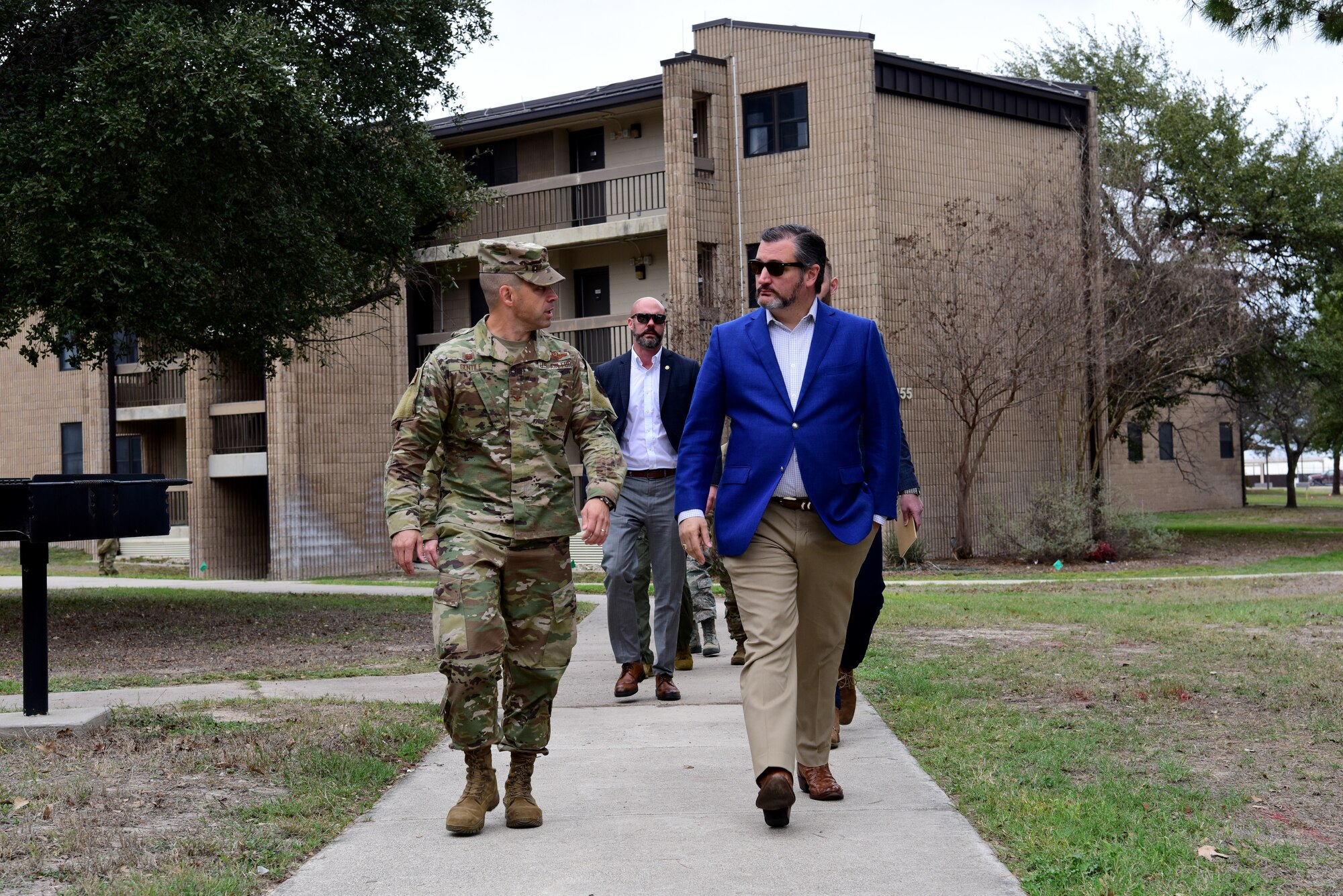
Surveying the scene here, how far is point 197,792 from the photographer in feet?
18.4

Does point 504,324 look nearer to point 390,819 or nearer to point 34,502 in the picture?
point 390,819

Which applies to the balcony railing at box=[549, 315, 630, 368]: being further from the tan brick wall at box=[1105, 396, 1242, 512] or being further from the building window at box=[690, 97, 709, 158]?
the tan brick wall at box=[1105, 396, 1242, 512]

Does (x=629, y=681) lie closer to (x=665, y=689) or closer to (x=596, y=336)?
(x=665, y=689)

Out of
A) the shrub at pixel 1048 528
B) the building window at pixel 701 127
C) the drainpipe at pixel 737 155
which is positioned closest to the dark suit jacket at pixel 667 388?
the shrub at pixel 1048 528

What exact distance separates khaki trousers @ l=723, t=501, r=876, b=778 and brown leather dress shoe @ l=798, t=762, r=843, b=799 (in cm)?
3

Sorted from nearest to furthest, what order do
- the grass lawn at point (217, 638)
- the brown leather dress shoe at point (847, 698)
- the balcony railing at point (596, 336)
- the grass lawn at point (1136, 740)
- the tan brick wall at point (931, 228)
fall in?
the grass lawn at point (1136, 740)
the brown leather dress shoe at point (847, 698)
the grass lawn at point (217, 638)
the tan brick wall at point (931, 228)
the balcony railing at point (596, 336)

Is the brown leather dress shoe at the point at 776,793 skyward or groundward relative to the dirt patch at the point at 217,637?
skyward

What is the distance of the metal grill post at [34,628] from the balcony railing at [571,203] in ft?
70.5

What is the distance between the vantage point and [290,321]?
14.9 meters

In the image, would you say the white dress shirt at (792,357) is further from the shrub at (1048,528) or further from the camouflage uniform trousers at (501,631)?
the shrub at (1048,528)

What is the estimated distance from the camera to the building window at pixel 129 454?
3462 cm

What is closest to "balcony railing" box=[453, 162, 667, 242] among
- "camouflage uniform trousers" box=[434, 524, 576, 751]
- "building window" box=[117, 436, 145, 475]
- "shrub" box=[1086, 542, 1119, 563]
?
"building window" box=[117, 436, 145, 475]

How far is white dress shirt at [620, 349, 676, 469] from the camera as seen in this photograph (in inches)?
317

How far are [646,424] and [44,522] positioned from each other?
10.9 ft
